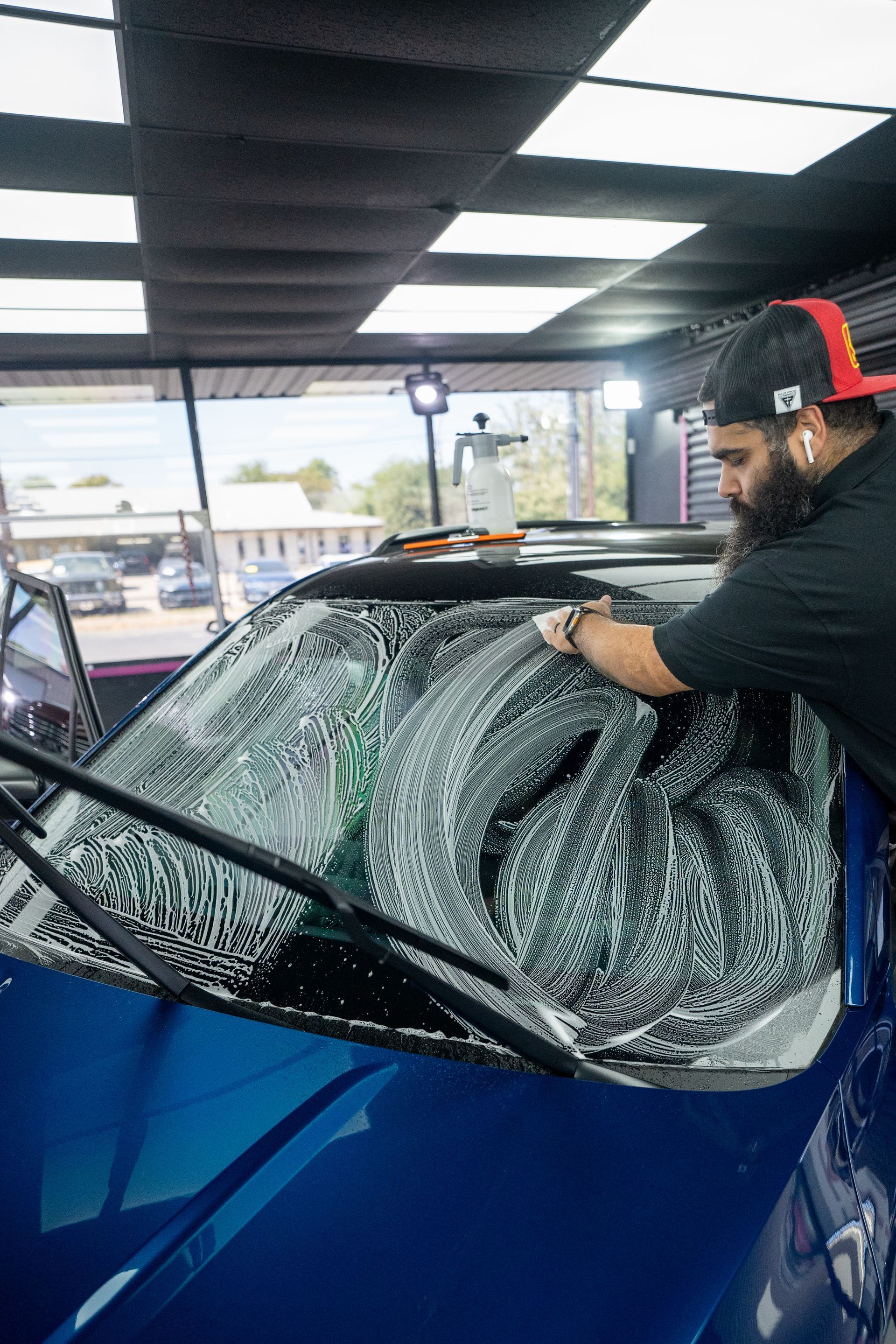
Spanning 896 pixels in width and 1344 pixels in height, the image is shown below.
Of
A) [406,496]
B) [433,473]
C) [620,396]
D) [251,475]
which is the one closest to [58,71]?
[251,475]

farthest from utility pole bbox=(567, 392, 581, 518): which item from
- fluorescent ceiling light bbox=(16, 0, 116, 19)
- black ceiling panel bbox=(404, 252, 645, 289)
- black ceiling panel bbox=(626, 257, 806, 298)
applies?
fluorescent ceiling light bbox=(16, 0, 116, 19)

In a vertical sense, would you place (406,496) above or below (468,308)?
below

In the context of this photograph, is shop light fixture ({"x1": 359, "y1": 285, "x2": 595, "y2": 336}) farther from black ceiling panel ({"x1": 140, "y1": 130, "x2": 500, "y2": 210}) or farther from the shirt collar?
the shirt collar

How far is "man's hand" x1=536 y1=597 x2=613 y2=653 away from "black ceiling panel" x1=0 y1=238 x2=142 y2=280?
11.6ft

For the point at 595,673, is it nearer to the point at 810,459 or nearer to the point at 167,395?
the point at 810,459

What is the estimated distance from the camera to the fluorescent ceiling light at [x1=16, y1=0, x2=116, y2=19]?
201 cm

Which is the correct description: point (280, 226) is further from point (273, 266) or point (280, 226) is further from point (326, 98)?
point (326, 98)

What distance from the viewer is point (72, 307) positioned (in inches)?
183

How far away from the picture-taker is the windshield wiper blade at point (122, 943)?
2.65 feet

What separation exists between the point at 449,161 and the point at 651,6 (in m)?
0.99

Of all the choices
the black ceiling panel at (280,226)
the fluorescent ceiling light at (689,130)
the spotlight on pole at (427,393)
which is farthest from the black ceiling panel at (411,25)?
the spotlight on pole at (427,393)

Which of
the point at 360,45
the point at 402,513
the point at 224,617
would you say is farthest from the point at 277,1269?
the point at 402,513

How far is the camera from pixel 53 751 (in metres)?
2.12

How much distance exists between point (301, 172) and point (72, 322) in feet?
8.64
